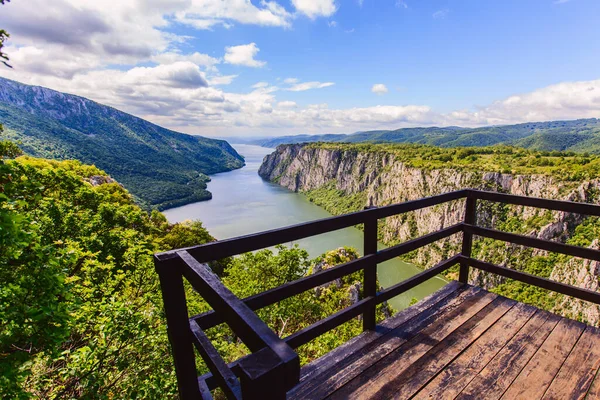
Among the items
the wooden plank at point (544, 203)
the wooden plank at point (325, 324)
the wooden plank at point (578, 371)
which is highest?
the wooden plank at point (544, 203)

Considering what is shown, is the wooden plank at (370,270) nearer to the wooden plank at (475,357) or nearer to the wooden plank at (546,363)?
the wooden plank at (475,357)

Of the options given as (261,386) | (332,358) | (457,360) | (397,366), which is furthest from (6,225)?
(457,360)

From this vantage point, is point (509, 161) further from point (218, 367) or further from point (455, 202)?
point (218, 367)

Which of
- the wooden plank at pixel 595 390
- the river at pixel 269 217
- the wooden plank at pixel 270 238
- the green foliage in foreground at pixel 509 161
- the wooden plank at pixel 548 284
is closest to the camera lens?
the wooden plank at pixel 270 238

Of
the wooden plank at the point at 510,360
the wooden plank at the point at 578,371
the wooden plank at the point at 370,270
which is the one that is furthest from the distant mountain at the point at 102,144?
the wooden plank at the point at 578,371

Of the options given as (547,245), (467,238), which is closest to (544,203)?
(547,245)

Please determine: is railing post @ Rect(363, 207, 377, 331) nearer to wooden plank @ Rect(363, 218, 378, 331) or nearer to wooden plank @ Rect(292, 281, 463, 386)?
wooden plank @ Rect(363, 218, 378, 331)

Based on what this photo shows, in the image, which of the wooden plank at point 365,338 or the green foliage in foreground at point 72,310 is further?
the green foliage in foreground at point 72,310

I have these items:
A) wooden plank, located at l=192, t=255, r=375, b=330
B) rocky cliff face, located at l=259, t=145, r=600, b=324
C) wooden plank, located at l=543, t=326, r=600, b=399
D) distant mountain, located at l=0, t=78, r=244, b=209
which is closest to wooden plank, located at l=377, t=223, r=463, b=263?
wooden plank, located at l=192, t=255, r=375, b=330
